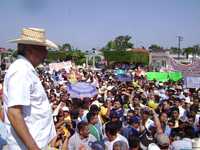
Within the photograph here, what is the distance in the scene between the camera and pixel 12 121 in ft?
9.43

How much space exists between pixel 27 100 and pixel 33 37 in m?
0.41

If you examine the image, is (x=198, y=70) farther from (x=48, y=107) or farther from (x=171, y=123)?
(x=48, y=107)

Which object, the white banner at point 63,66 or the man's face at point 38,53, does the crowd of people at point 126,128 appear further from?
the white banner at point 63,66

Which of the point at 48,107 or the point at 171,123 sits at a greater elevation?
the point at 48,107

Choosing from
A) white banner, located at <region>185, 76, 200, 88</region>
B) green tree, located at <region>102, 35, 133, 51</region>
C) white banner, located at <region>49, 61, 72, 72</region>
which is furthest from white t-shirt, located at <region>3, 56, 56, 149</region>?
green tree, located at <region>102, 35, 133, 51</region>

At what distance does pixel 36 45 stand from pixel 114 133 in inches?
163

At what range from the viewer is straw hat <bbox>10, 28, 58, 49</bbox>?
3053mm

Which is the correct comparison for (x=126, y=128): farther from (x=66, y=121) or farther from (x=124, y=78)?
(x=124, y=78)

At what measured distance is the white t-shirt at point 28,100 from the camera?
292 cm

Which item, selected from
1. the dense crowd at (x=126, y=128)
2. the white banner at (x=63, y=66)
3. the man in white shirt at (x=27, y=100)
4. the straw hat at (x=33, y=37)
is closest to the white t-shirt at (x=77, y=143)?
the dense crowd at (x=126, y=128)

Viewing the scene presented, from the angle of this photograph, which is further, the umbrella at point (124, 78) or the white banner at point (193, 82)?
the umbrella at point (124, 78)

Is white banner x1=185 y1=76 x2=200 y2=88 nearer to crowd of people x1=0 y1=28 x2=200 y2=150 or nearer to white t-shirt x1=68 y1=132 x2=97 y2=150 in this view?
crowd of people x1=0 y1=28 x2=200 y2=150

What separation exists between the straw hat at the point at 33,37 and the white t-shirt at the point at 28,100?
4.4 inches

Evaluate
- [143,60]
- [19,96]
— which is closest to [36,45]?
[19,96]
